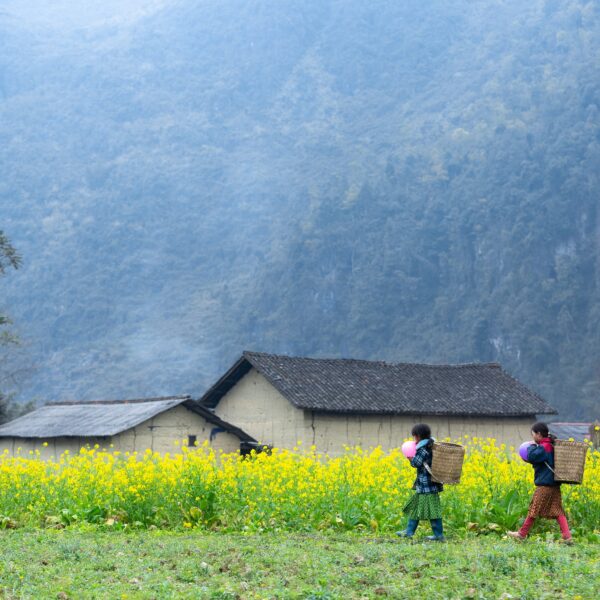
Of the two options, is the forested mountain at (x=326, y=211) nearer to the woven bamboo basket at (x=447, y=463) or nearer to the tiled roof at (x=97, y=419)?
the tiled roof at (x=97, y=419)

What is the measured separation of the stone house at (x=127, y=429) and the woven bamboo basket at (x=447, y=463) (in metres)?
16.8

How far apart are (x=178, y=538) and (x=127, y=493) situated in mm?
2524

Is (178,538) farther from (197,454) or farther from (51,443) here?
(51,443)

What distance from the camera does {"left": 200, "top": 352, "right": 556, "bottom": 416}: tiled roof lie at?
3381 centimetres

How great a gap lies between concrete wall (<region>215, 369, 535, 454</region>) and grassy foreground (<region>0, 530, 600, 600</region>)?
20.5 metres

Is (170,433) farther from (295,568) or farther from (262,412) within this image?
(295,568)

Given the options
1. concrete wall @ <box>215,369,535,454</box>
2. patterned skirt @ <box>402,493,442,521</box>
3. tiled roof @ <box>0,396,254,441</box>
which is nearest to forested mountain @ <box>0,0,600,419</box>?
concrete wall @ <box>215,369,535,454</box>

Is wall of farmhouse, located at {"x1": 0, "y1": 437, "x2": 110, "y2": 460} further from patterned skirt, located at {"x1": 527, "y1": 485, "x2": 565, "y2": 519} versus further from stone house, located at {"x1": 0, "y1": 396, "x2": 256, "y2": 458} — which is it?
patterned skirt, located at {"x1": 527, "y1": 485, "x2": 565, "y2": 519}

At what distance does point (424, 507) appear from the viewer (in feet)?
42.4

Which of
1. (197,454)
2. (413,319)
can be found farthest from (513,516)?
(413,319)

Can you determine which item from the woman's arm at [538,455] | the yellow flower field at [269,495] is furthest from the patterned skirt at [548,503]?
the yellow flower field at [269,495]

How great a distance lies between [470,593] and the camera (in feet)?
29.2

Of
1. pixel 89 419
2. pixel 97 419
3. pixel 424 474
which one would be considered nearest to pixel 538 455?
pixel 424 474

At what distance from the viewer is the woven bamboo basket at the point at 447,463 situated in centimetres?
1282
